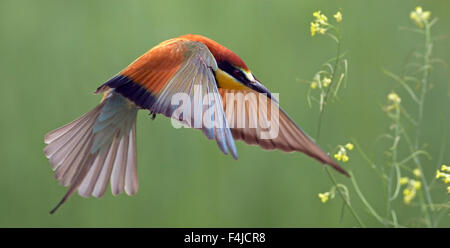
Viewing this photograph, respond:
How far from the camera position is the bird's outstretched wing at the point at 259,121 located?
3.85 feet

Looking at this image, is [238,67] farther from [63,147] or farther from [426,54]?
[63,147]

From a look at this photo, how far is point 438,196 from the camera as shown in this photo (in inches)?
74.5

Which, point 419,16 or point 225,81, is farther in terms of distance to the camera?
point 225,81

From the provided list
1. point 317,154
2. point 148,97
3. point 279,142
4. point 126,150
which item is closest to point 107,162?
point 126,150

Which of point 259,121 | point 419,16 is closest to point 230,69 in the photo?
point 259,121

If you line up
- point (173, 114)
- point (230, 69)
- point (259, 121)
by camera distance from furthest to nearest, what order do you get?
point (259, 121) → point (230, 69) → point (173, 114)

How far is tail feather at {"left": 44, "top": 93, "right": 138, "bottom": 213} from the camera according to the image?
1.37 metres

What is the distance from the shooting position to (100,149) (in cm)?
143

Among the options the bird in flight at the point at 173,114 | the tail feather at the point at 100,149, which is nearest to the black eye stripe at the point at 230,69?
the bird in flight at the point at 173,114

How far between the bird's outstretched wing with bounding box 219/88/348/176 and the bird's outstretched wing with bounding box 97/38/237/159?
6.5 inches

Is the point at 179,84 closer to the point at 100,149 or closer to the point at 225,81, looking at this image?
the point at 225,81

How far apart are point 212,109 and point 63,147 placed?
0.52 m

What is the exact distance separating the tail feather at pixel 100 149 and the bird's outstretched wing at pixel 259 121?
23 cm

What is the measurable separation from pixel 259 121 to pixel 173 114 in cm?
35
